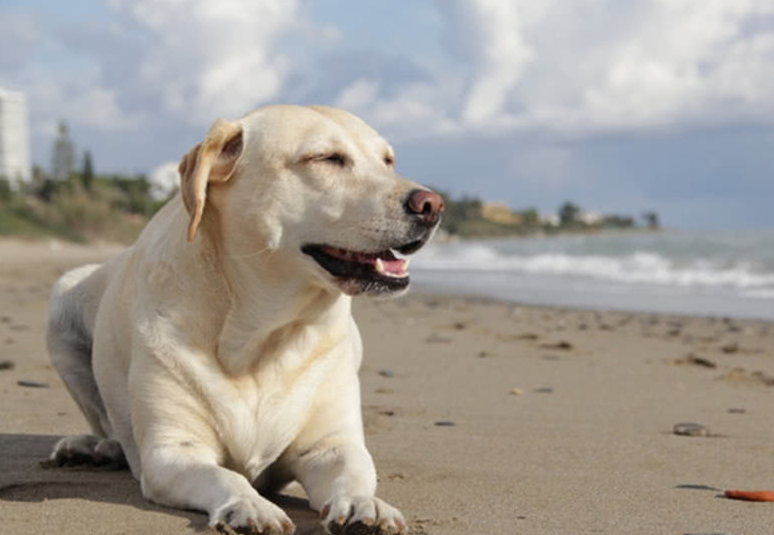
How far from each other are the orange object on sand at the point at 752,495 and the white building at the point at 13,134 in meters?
72.7

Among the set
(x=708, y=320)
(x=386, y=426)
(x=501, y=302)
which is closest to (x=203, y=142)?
(x=386, y=426)

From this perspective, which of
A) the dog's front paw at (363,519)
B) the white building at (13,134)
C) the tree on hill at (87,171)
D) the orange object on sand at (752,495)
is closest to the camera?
the dog's front paw at (363,519)

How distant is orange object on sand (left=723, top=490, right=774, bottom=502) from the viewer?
12.2 ft

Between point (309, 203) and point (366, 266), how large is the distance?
302 mm

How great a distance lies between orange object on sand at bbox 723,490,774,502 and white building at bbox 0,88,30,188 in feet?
239

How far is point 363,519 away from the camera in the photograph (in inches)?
117

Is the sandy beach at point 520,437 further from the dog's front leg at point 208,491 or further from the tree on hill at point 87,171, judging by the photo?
the tree on hill at point 87,171

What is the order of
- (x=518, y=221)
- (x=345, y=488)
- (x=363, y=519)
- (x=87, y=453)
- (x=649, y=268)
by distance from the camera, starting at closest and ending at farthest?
(x=363, y=519) → (x=345, y=488) → (x=87, y=453) → (x=649, y=268) → (x=518, y=221)

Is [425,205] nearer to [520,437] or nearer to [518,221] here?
[520,437]

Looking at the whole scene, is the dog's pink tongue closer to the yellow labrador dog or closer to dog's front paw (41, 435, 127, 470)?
the yellow labrador dog

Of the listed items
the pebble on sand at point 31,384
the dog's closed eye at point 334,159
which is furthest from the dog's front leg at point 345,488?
the pebble on sand at point 31,384

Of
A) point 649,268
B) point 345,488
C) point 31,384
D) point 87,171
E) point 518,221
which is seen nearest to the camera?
point 345,488

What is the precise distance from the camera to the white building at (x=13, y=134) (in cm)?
7288

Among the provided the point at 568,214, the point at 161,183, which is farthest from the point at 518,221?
the point at 161,183
